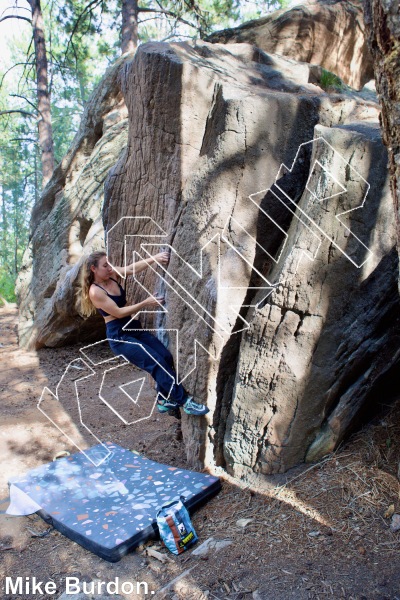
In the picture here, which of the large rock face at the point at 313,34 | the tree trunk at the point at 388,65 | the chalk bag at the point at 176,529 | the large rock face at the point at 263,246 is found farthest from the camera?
the large rock face at the point at 313,34

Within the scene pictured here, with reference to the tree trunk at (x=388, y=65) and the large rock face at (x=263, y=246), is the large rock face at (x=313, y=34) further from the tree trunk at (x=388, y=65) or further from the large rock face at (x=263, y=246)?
the tree trunk at (x=388, y=65)

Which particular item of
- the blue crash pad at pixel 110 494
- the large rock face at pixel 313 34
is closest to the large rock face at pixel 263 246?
the blue crash pad at pixel 110 494

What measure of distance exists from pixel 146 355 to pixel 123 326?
0.32 meters

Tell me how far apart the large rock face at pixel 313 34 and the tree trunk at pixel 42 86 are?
5803 mm

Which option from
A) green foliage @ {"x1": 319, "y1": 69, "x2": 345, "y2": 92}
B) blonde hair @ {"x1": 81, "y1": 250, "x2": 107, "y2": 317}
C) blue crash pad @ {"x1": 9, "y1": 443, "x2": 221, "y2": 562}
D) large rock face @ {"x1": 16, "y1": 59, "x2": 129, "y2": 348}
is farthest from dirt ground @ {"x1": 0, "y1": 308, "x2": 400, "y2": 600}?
large rock face @ {"x1": 16, "y1": 59, "x2": 129, "y2": 348}

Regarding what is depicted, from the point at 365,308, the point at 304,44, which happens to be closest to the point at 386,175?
the point at 365,308

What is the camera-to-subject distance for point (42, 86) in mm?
12945

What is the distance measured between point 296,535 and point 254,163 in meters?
2.89

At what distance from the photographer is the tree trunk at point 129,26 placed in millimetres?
11102

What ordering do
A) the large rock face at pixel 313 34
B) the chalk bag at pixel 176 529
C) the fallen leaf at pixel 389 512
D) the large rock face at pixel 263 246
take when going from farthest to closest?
the large rock face at pixel 313 34
the large rock face at pixel 263 246
the chalk bag at pixel 176 529
the fallen leaf at pixel 389 512

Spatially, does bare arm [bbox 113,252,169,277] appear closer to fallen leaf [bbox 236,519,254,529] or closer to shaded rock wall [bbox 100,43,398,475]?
Answer: shaded rock wall [bbox 100,43,398,475]

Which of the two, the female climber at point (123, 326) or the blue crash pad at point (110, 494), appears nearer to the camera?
the blue crash pad at point (110, 494)

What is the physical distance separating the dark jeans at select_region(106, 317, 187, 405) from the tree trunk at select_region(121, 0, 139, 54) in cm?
893

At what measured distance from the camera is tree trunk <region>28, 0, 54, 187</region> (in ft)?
41.8
